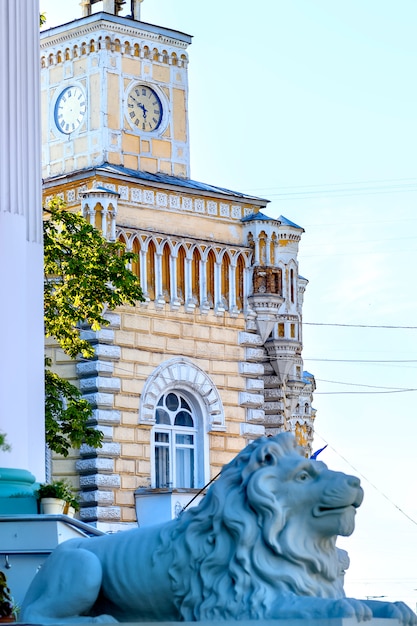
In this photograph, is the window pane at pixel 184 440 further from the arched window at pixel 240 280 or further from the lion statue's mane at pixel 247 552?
the lion statue's mane at pixel 247 552

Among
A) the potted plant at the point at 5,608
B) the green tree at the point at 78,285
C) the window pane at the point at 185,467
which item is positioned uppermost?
the green tree at the point at 78,285

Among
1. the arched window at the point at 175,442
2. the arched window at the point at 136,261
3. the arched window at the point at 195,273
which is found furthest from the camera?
the arched window at the point at 195,273

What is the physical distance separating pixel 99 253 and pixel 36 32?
36.0 feet

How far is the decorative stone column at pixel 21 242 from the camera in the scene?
11625mm

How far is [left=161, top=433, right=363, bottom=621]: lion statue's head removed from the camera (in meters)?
6.86

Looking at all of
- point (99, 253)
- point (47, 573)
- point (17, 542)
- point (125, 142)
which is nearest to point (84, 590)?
point (47, 573)

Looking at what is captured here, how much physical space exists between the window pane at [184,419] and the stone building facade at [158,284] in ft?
0.07

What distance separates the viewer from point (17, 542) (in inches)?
400

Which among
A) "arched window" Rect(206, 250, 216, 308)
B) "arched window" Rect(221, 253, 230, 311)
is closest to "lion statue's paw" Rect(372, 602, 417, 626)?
"arched window" Rect(206, 250, 216, 308)

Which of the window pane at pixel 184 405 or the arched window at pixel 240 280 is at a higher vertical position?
the arched window at pixel 240 280

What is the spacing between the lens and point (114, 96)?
114 feet

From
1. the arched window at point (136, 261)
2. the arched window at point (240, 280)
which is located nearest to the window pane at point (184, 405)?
the arched window at point (240, 280)

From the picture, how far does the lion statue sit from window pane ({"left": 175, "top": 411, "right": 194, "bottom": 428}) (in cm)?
2764

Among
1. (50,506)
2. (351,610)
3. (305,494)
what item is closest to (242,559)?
(305,494)
